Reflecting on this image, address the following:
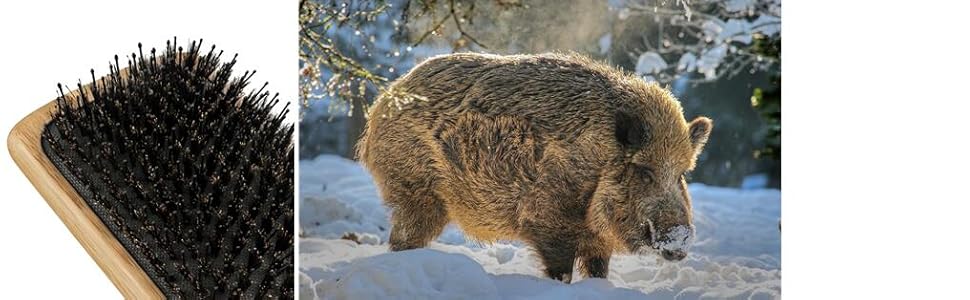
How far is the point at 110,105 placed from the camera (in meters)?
2.39

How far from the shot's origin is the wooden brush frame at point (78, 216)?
226cm

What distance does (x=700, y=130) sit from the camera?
2311mm

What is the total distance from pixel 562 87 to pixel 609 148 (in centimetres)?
17

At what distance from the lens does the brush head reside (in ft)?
7.46

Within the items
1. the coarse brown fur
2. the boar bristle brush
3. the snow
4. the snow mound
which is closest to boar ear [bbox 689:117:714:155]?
the coarse brown fur

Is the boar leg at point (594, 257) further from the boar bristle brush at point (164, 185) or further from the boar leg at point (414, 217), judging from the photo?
the boar bristle brush at point (164, 185)

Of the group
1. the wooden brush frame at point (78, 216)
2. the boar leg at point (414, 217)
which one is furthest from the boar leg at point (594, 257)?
the wooden brush frame at point (78, 216)

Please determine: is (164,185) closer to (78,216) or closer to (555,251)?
(78,216)

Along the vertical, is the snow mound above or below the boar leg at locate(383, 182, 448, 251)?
below

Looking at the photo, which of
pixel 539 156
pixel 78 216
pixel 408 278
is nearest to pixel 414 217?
pixel 408 278

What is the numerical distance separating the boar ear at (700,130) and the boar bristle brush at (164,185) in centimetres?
91

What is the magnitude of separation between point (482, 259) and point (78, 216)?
89 cm

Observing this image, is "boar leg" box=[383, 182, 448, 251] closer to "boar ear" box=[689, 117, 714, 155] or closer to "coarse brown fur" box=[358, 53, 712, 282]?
"coarse brown fur" box=[358, 53, 712, 282]

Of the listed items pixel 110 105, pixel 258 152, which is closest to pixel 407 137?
pixel 258 152
